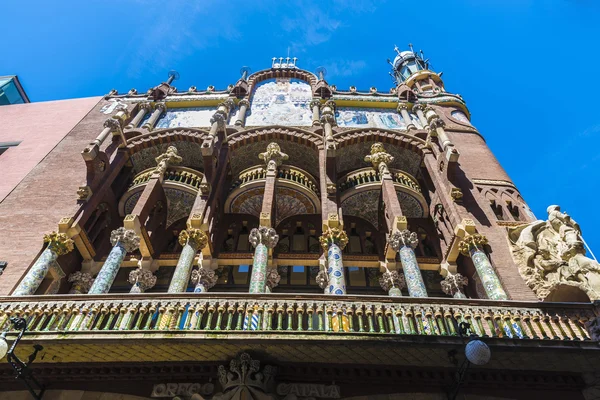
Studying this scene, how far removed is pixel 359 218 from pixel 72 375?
11173mm

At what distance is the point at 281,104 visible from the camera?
21.5 meters

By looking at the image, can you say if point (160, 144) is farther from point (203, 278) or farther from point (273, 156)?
point (203, 278)

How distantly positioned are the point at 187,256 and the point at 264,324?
15.6 feet

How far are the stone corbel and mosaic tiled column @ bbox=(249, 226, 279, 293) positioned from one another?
5.26 meters

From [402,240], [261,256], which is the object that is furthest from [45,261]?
[402,240]

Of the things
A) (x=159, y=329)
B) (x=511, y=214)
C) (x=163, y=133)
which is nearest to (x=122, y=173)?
(x=163, y=133)

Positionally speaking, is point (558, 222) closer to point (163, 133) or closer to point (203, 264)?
point (203, 264)

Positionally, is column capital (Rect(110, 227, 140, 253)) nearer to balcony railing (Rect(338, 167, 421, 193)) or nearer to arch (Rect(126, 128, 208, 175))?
arch (Rect(126, 128, 208, 175))

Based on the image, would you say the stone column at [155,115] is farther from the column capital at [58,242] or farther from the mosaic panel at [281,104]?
the column capital at [58,242]

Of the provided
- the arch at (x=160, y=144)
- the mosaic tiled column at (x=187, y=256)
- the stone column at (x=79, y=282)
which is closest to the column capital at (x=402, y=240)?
the mosaic tiled column at (x=187, y=256)

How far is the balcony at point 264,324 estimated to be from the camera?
27.0 ft

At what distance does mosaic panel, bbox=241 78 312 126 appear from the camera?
1988 centimetres

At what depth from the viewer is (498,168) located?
17.5 m

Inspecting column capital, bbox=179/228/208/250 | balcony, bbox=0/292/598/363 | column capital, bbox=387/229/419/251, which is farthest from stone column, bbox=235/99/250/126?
balcony, bbox=0/292/598/363
